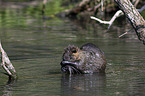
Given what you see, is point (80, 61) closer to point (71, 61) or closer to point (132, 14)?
point (71, 61)

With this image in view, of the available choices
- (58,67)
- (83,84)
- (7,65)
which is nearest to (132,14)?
(83,84)

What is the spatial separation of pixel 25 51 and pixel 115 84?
616 cm

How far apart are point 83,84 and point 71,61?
1.33 metres

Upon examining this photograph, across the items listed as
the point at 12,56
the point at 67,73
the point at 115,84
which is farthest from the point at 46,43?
the point at 115,84

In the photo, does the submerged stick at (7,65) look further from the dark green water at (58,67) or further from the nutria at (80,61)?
the nutria at (80,61)

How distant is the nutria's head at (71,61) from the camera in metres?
9.82

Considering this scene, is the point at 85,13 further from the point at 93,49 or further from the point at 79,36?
the point at 93,49

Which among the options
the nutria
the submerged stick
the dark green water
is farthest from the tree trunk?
the submerged stick

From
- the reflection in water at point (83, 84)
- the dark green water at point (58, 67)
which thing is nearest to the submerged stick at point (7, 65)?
the dark green water at point (58, 67)

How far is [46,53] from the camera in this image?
1341 centimetres

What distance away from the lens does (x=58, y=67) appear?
10.9m

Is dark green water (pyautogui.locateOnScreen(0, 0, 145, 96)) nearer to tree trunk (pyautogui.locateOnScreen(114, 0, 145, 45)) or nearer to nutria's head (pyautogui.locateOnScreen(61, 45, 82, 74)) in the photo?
nutria's head (pyautogui.locateOnScreen(61, 45, 82, 74))

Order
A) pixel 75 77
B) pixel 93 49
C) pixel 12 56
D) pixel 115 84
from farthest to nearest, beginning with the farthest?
pixel 12 56
pixel 93 49
pixel 75 77
pixel 115 84

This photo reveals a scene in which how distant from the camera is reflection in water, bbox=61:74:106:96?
790cm
